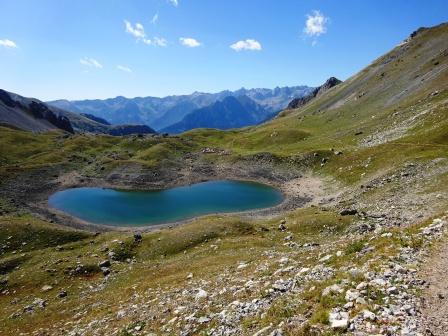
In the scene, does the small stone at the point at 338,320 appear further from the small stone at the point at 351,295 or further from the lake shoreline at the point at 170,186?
the lake shoreline at the point at 170,186

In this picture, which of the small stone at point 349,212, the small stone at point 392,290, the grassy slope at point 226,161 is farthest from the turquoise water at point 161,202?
the small stone at point 392,290

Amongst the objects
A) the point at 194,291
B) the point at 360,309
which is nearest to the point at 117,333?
the point at 194,291

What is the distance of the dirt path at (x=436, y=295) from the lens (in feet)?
47.0

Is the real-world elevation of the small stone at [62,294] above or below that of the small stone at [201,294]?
below

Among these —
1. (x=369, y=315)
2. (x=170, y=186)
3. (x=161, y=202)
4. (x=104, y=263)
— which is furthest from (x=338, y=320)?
(x=170, y=186)

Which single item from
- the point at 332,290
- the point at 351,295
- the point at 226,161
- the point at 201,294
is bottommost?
the point at 201,294

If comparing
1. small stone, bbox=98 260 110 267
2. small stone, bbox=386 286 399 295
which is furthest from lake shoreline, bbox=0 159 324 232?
small stone, bbox=386 286 399 295

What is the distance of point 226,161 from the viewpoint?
122062mm

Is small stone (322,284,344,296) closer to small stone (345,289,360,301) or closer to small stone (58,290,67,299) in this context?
small stone (345,289,360,301)

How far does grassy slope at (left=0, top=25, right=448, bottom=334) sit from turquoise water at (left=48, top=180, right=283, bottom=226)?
1396 centimetres

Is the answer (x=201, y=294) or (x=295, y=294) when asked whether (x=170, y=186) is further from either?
(x=295, y=294)

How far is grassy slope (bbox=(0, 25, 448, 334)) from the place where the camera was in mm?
36884

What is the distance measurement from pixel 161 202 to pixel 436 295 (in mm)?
78982

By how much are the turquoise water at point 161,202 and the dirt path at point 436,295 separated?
2413 inches
